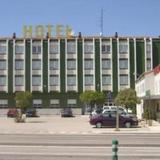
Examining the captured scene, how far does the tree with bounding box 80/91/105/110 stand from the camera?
94812 mm

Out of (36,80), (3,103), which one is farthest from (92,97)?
(3,103)

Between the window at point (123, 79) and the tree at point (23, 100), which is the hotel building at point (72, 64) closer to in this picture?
the window at point (123, 79)

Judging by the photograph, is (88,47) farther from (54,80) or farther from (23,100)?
(23,100)

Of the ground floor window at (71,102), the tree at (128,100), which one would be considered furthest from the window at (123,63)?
the tree at (128,100)

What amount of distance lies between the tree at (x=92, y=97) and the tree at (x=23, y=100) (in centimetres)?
989

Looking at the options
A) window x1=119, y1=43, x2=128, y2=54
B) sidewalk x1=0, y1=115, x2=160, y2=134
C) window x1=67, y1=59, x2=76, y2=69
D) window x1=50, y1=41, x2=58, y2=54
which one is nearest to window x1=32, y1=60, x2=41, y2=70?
window x1=50, y1=41, x2=58, y2=54

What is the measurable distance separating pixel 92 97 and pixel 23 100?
1233 cm

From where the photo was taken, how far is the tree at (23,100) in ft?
301

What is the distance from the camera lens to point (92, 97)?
311 feet

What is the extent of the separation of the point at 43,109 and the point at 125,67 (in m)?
17.7

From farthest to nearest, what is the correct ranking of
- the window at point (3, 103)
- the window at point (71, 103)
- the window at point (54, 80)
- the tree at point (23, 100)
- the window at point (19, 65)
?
the window at point (3, 103) < the window at point (71, 103) < the window at point (19, 65) < the window at point (54, 80) < the tree at point (23, 100)

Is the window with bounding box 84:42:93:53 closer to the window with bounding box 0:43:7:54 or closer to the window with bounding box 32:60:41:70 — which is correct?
the window with bounding box 32:60:41:70

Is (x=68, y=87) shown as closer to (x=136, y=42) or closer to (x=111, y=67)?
(x=111, y=67)

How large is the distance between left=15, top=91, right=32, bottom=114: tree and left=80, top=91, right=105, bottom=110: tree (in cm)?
989
